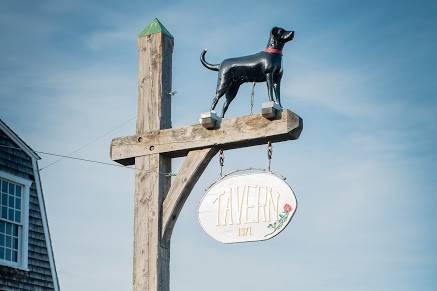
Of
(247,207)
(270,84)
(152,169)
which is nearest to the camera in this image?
(247,207)

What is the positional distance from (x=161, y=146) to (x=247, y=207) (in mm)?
1215

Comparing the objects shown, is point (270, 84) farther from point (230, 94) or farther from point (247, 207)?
point (247, 207)

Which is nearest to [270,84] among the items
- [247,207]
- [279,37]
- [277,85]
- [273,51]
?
[277,85]

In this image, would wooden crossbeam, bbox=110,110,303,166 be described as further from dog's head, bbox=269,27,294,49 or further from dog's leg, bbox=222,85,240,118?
dog's head, bbox=269,27,294,49

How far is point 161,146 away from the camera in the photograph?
32.4ft

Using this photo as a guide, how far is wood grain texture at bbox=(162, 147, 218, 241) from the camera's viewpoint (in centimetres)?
968

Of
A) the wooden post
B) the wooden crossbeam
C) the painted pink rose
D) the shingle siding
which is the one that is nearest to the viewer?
the painted pink rose

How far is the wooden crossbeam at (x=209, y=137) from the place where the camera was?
9.22m

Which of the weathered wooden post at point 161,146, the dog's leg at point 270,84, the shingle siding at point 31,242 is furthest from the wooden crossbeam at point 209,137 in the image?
the shingle siding at point 31,242

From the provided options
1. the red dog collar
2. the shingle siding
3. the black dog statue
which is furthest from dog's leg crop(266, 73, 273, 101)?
the shingle siding

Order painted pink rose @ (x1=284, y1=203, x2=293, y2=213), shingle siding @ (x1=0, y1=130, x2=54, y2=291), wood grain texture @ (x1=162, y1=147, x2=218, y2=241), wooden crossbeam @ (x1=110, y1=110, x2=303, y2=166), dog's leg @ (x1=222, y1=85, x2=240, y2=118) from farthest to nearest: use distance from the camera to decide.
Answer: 1. shingle siding @ (x1=0, y1=130, x2=54, y2=291)
2. dog's leg @ (x1=222, y1=85, x2=240, y2=118)
3. wood grain texture @ (x1=162, y1=147, x2=218, y2=241)
4. wooden crossbeam @ (x1=110, y1=110, x2=303, y2=166)
5. painted pink rose @ (x1=284, y1=203, x2=293, y2=213)

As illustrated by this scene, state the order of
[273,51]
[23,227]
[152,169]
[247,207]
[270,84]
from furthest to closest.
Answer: [23,227], [152,169], [273,51], [270,84], [247,207]

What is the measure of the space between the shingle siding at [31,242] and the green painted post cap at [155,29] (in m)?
4.73

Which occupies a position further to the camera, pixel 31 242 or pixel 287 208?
pixel 31 242
